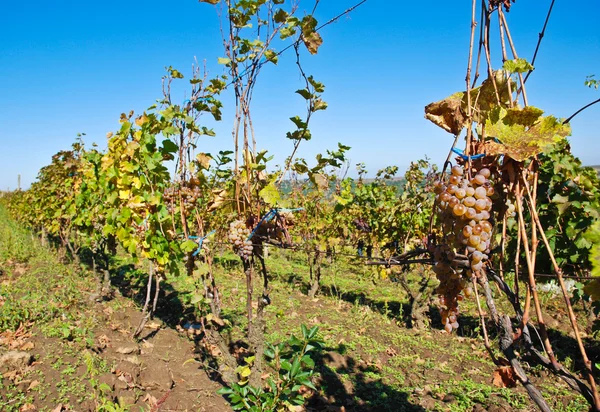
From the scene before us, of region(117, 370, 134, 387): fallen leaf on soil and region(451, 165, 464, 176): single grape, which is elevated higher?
region(451, 165, 464, 176): single grape

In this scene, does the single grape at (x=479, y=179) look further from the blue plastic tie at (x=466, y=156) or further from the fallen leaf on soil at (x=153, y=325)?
the fallen leaf on soil at (x=153, y=325)

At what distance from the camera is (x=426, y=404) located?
137 inches

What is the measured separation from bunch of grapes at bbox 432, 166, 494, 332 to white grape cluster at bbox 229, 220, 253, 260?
1.58 metres

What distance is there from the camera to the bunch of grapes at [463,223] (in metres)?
1.28

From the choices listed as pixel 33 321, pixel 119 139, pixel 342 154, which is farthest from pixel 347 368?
pixel 33 321

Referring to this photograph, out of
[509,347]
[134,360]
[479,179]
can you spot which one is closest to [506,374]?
[509,347]

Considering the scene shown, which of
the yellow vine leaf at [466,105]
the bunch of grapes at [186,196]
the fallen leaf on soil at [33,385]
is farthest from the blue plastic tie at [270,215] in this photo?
the fallen leaf on soil at [33,385]

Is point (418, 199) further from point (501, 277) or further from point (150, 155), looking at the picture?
point (501, 277)

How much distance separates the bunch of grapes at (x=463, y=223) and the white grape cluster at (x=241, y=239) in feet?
5.20

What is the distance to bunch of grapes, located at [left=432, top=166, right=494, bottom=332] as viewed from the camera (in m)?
1.28

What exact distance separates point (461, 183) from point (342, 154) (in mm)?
1431

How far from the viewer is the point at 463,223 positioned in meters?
1.32

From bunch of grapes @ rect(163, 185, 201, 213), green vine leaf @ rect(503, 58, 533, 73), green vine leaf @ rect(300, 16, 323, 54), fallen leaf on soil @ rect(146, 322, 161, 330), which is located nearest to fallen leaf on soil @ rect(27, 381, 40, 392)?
fallen leaf on soil @ rect(146, 322, 161, 330)

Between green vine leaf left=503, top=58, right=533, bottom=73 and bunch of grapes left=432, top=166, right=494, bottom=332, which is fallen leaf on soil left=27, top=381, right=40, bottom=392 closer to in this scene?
bunch of grapes left=432, top=166, right=494, bottom=332
